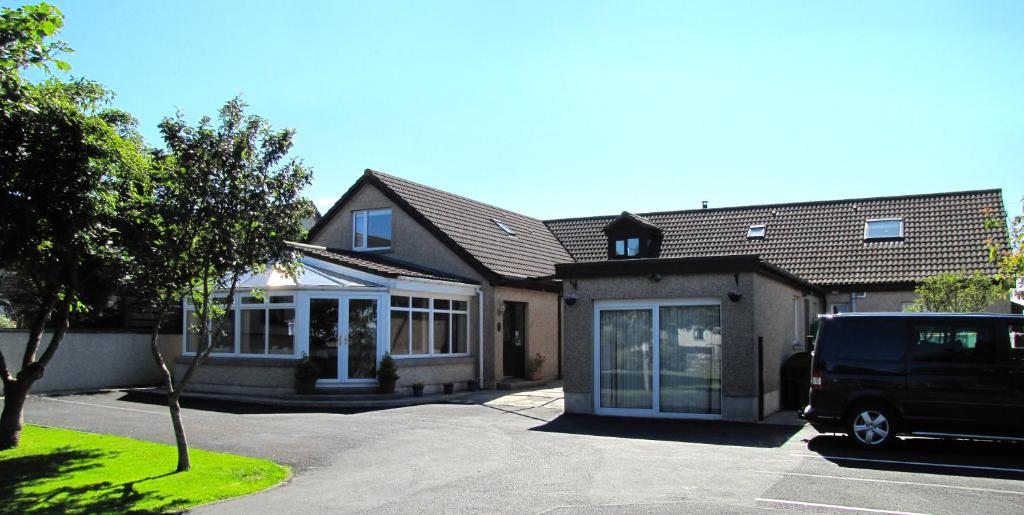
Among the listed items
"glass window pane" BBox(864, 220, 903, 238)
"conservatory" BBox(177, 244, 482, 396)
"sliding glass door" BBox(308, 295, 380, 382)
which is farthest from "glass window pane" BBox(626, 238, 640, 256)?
"sliding glass door" BBox(308, 295, 380, 382)

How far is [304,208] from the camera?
1086 cm

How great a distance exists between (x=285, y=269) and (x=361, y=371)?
8.74 meters

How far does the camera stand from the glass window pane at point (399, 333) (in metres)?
20.0

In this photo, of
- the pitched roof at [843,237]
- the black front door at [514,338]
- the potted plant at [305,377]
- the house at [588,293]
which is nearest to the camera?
the house at [588,293]

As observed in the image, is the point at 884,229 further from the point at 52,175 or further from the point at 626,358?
the point at 52,175

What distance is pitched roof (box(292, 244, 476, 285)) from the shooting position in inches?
787

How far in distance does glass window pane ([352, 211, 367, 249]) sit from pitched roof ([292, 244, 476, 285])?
870mm

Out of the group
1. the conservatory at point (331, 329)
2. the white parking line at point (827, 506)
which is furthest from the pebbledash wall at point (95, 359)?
the white parking line at point (827, 506)

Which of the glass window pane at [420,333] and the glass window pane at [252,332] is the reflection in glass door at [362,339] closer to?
the glass window pane at [420,333]

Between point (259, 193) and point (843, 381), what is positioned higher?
point (259, 193)

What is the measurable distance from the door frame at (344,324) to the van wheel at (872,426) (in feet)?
36.2

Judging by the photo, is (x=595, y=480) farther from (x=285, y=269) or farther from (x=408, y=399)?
(x=408, y=399)

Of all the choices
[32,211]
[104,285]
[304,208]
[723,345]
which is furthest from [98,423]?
[723,345]

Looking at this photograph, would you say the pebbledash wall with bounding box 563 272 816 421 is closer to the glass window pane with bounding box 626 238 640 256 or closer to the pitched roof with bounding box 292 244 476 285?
the pitched roof with bounding box 292 244 476 285
